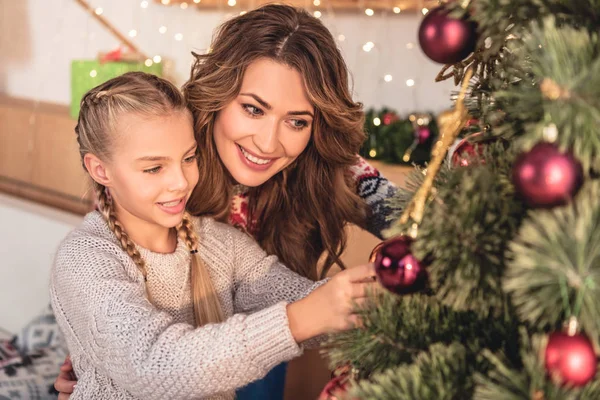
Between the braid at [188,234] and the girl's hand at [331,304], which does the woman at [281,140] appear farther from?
the girl's hand at [331,304]

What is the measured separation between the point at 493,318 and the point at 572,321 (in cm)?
12

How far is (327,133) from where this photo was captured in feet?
4.28

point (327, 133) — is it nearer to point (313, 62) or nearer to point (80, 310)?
point (313, 62)

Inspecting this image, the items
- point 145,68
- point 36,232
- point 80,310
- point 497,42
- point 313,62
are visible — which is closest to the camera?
point 497,42

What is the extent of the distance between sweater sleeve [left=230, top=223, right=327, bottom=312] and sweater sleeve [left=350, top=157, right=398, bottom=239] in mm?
252

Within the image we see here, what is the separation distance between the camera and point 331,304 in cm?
80

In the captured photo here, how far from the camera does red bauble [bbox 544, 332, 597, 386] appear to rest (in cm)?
43

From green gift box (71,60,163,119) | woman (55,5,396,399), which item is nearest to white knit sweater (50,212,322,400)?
woman (55,5,396,399)

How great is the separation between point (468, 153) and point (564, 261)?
0.23m

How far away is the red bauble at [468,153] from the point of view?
60 cm

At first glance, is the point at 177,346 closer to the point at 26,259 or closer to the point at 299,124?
the point at 299,124

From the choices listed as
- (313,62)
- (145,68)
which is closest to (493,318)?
(313,62)

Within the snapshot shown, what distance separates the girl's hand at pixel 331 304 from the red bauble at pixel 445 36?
0.82 feet

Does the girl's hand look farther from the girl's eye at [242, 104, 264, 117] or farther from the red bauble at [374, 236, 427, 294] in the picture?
the girl's eye at [242, 104, 264, 117]
